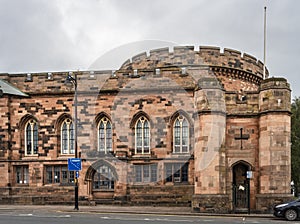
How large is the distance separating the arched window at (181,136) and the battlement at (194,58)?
4.02m

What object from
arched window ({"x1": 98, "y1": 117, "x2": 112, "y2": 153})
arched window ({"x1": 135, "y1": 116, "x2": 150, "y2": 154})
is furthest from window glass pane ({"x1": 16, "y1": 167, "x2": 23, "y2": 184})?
arched window ({"x1": 135, "y1": 116, "x2": 150, "y2": 154})

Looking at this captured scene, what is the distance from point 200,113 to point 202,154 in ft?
7.12

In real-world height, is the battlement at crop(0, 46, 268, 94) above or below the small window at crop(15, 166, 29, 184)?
above

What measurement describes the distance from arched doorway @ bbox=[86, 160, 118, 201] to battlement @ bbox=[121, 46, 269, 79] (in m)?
7.74

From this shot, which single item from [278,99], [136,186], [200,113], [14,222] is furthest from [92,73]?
[14,222]

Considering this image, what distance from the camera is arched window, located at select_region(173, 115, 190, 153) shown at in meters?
31.7

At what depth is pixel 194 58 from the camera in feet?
107

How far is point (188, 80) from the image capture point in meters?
31.2

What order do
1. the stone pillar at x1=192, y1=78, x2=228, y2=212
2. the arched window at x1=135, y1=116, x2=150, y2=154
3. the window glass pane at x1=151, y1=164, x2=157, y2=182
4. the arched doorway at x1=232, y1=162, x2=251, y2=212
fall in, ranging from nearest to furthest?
1. the stone pillar at x1=192, y1=78, x2=228, y2=212
2. the arched doorway at x1=232, y1=162, x2=251, y2=212
3. the window glass pane at x1=151, y1=164, x2=157, y2=182
4. the arched window at x1=135, y1=116, x2=150, y2=154

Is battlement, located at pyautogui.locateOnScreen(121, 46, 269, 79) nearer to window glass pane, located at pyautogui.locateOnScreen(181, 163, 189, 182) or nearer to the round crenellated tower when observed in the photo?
the round crenellated tower

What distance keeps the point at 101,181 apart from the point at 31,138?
5810 millimetres

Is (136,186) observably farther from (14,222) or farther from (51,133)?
(14,222)

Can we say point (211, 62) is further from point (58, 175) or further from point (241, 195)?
point (58, 175)

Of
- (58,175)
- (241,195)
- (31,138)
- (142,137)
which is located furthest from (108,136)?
(241,195)
